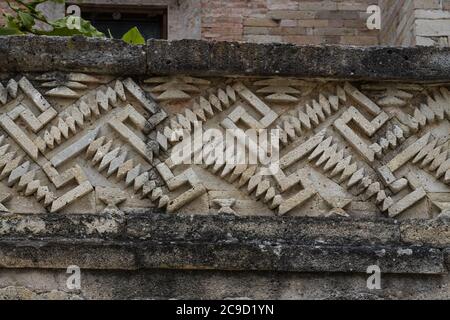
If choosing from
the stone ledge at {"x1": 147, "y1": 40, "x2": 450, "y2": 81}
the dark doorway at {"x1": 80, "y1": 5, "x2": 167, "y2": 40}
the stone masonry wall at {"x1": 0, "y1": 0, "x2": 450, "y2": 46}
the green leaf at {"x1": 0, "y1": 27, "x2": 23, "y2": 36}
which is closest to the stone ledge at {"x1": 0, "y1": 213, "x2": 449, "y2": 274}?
the stone ledge at {"x1": 147, "y1": 40, "x2": 450, "y2": 81}

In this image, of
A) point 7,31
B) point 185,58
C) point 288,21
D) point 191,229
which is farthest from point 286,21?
point 191,229

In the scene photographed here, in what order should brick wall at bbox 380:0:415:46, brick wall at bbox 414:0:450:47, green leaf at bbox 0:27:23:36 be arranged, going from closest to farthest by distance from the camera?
green leaf at bbox 0:27:23:36
brick wall at bbox 414:0:450:47
brick wall at bbox 380:0:415:46

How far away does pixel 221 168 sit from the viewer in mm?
5242

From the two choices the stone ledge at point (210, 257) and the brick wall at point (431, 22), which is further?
the brick wall at point (431, 22)

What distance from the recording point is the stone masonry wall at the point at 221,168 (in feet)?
16.3

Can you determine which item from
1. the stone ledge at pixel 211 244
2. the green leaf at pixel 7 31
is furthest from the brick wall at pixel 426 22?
the stone ledge at pixel 211 244

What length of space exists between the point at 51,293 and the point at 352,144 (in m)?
1.79

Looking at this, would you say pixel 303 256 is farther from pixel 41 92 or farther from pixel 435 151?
pixel 41 92

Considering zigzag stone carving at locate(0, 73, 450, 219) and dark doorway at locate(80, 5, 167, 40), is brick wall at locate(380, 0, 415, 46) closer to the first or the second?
dark doorway at locate(80, 5, 167, 40)

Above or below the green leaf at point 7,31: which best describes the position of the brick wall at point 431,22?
above

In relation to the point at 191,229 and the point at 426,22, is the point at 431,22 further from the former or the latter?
the point at 191,229

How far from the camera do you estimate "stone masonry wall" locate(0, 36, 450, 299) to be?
4977mm

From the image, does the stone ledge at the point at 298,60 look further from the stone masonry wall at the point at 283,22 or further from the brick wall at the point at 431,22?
the stone masonry wall at the point at 283,22

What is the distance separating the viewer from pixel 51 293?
4.95m
